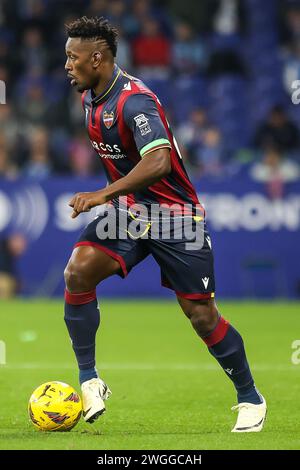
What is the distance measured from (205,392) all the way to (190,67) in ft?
35.3

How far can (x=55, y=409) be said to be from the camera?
6227 millimetres

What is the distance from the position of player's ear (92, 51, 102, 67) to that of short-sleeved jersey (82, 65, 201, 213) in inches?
5.2

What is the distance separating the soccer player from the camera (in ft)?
20.7

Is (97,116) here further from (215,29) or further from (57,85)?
(215,29)

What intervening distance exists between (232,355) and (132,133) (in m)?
1.38

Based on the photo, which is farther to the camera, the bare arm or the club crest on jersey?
the club crest on jersey

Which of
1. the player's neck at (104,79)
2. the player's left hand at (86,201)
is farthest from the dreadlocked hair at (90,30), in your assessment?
the player's left hand at (86,201)

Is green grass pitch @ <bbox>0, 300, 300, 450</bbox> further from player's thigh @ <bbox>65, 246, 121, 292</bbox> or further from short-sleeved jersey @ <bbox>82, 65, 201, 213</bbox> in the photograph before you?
short-sleeved jersey @ <bbox>82, 65, 201, 213</bbox>

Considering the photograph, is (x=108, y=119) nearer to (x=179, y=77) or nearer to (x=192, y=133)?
(x=192, y=133)

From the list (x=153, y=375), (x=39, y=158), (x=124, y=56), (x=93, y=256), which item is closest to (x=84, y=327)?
(x=93, y=256)

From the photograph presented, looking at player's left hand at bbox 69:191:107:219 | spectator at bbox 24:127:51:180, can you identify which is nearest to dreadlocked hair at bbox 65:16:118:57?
player's left hand at bbox 69:191:107:219

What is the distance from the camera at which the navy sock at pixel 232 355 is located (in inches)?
251

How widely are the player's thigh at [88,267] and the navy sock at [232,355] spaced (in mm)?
685
